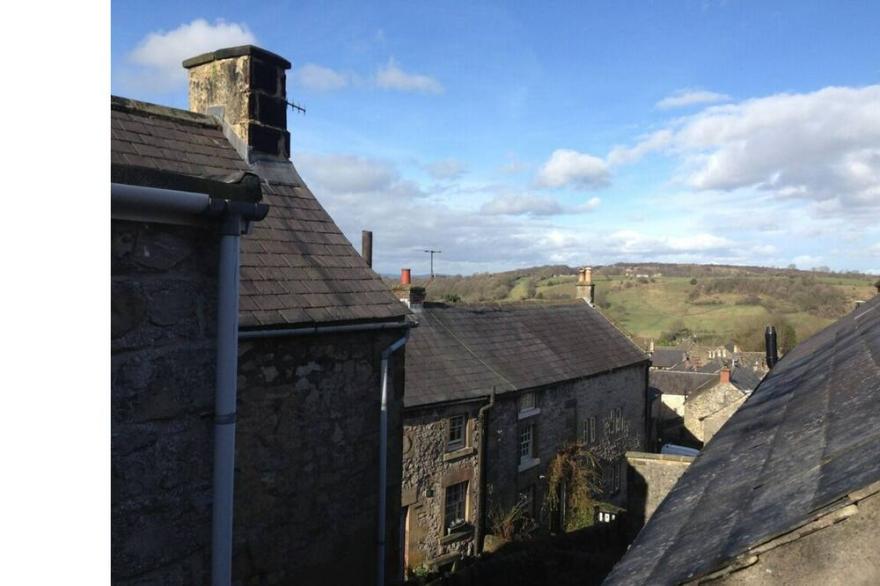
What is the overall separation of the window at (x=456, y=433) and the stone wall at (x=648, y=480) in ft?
19.1

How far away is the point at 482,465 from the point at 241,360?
13710 mm

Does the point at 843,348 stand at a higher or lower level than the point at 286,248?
lower

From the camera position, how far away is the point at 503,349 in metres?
21.4

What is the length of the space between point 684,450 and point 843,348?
85.7ft

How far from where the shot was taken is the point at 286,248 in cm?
637

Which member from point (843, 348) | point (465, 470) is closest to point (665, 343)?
point (465, 470)

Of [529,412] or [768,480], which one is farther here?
[529,412]

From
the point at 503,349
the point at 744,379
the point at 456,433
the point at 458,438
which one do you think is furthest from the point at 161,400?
the point at 744,379

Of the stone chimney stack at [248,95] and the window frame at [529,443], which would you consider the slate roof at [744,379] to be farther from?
the stone chimney stack at [248,95]

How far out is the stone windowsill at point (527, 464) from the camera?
1944cm

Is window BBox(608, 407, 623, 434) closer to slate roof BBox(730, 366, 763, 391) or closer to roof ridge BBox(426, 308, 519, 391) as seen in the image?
roof ridge BBox(426, 308, 519, 391)

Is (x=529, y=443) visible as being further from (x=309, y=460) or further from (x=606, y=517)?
(x=309, y=460)
